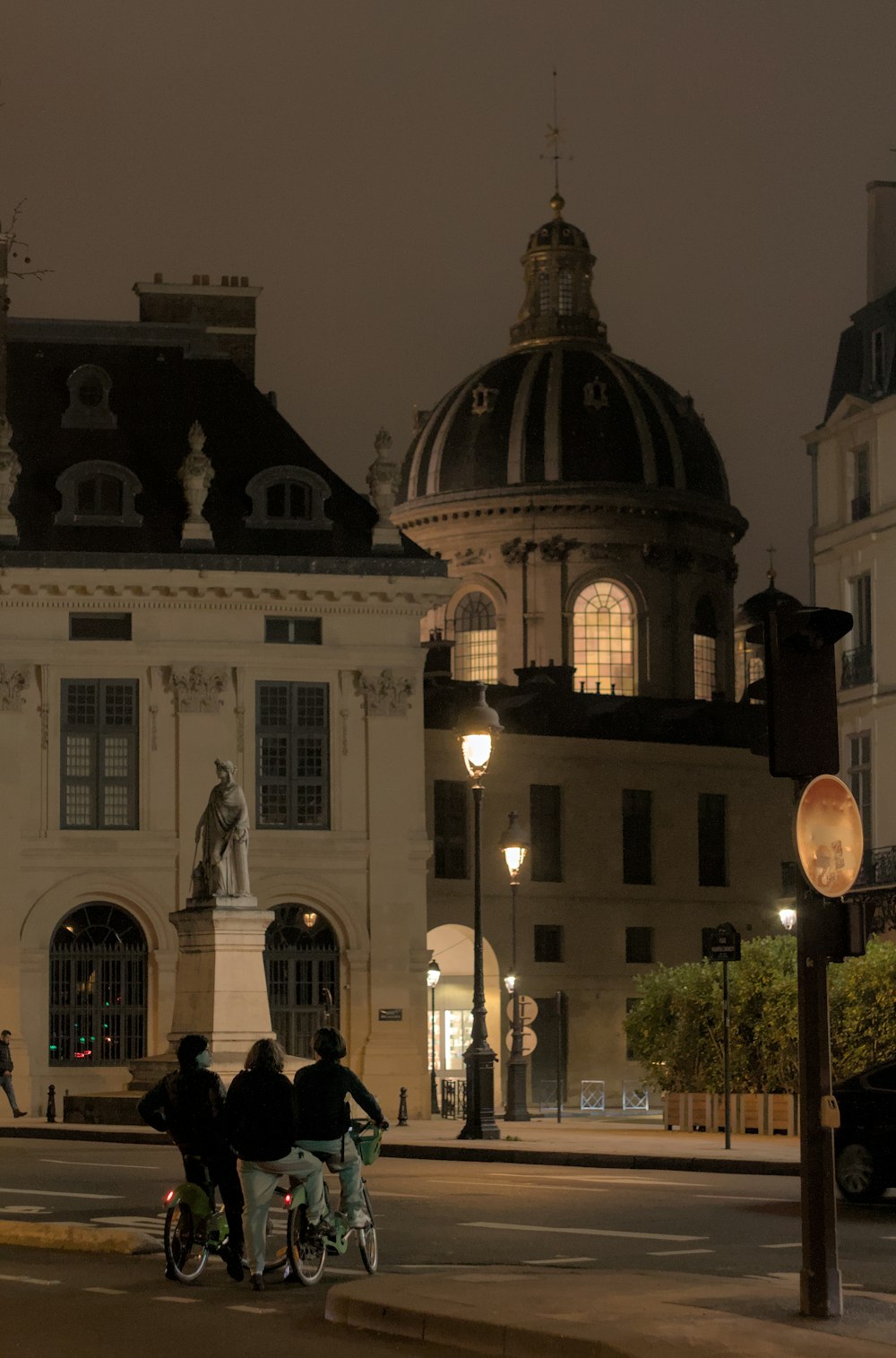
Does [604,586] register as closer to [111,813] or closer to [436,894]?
[436,894]

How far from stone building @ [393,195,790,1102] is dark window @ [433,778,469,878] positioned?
0.05 meters

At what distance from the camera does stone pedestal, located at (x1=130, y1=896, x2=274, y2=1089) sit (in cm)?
3809

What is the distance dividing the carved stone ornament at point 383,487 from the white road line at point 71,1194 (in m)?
Answer: 30.8

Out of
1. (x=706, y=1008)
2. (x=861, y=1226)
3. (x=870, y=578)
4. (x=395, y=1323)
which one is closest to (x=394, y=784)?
(x=870, y=578)

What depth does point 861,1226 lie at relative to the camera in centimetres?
1994

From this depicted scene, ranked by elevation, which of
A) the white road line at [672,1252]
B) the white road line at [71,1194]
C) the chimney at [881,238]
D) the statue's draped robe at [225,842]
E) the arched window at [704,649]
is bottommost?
the white road line at [672,1252]

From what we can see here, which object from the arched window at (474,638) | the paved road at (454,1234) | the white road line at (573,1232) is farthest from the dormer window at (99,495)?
the arched window at (474,638)

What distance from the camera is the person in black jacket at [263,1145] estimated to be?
14.9 metres

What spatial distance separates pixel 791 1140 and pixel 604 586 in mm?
53235

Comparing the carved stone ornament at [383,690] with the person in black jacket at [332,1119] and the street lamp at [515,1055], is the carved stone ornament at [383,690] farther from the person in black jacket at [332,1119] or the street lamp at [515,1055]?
the person in black jacket at [332,1119]

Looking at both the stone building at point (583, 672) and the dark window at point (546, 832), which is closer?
the stone building at point (583, 672)

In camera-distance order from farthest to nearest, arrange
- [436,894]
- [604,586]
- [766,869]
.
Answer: [604,586], [766,869], [436,894]

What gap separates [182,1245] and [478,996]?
18928mm

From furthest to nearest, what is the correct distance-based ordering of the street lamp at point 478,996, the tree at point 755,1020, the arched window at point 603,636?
the arched window at point 603,636 < the tree at point 755,1020 < the street lamp at point 478,996
